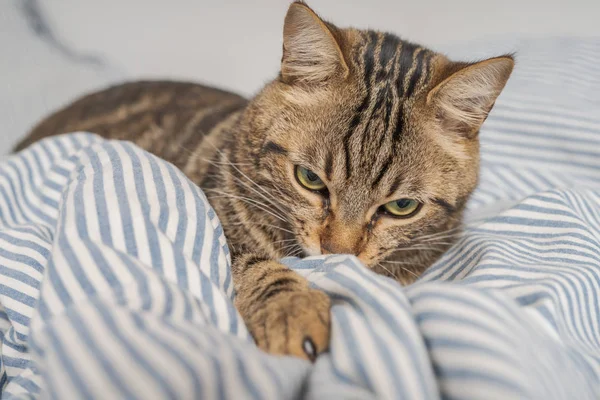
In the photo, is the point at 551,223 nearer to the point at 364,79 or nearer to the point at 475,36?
the point at 364,79

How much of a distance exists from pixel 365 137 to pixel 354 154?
0.13ft

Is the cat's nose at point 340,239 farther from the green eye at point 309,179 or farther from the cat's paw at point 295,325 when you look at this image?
the cat's paw at point 295,325

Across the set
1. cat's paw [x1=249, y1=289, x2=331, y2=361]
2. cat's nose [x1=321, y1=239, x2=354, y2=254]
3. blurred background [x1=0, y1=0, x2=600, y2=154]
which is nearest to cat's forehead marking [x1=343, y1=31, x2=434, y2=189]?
cat's nose [x1=321, y1=239, x2=354, y2=254]

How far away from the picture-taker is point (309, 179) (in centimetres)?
92

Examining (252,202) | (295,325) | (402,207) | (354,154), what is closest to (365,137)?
(354,154)

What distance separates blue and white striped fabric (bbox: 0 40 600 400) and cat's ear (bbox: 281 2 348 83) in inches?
12.5

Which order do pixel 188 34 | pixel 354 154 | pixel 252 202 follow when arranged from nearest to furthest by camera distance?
1. pixel 354 154
2. pixel 252 202
3. pixel 188 34

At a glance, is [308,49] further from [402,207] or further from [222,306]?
[222,306]

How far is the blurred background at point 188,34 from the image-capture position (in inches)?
68.7

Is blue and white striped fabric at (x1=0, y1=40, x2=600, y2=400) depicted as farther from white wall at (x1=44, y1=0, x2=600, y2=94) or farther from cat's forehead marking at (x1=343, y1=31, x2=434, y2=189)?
white wall at (x1=44, y1=0, x2=600, y2=94)

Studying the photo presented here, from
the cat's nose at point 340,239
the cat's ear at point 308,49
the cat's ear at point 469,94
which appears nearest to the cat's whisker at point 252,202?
the cat's nose at point 340,239

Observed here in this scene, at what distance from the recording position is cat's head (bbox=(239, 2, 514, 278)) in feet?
2.87

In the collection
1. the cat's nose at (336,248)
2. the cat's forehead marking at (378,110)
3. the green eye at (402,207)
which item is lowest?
the cat's nose at (336,248)

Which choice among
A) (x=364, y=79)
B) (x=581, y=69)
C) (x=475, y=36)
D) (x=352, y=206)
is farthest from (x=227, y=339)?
(x=475, y=36)
